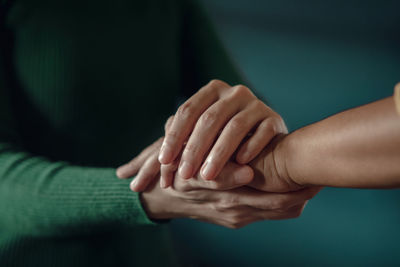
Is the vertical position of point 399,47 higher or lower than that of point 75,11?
lower

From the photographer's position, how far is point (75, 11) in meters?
0.63

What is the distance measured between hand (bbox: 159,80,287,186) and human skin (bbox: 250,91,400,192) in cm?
3

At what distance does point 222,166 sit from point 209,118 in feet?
0.23

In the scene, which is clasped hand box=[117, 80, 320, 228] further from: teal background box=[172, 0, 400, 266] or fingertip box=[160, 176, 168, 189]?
teal background box=[172, 0, 400, 266]

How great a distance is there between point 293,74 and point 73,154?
0.90 meters

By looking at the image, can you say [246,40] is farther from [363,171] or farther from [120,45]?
[363,171]

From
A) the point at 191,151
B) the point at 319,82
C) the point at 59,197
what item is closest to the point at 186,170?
the point at 191,151

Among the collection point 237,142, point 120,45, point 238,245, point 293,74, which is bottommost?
point 238,245

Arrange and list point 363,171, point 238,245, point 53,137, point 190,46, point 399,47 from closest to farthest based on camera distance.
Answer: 1. point 363,171
2. point 53,137
3. point 190,46
4. point 399,47
5. point 238,245

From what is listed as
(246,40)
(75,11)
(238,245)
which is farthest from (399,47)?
(75,11)

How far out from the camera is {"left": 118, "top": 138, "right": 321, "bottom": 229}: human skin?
0.44 metres

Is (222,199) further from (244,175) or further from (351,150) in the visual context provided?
(351,150)

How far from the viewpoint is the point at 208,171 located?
0.42m

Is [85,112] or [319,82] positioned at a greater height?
[85,112]
